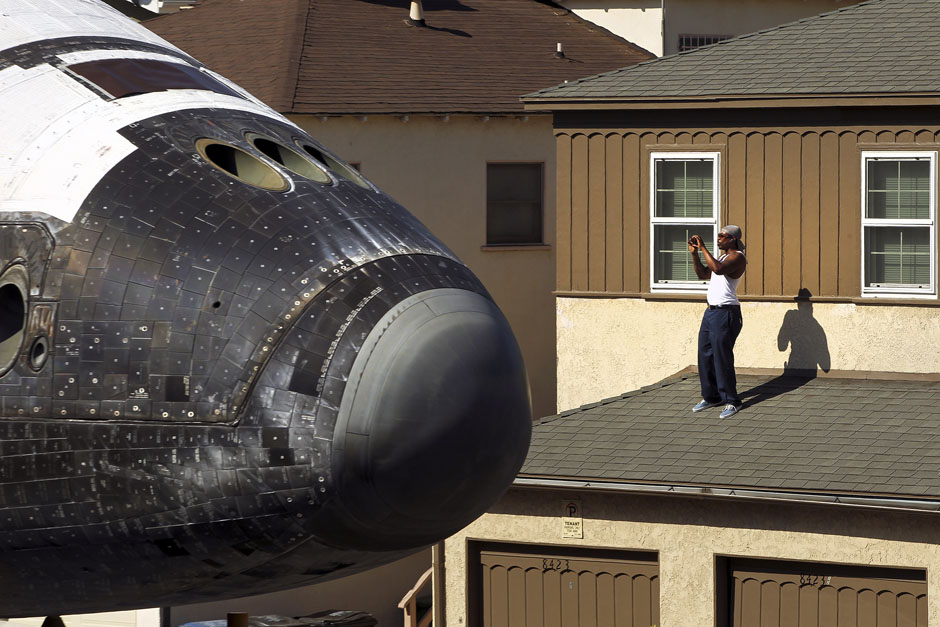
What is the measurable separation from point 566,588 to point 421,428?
43.4ft

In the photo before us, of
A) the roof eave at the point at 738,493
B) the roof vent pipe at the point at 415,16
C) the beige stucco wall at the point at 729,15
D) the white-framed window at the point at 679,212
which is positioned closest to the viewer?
the roof eave at the point at 738,493

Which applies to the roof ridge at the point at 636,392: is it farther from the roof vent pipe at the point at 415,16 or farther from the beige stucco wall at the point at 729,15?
the beige stucco wall at the point at 729,15

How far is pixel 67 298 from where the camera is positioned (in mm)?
5820

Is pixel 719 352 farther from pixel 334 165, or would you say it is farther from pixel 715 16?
pixel 715 16

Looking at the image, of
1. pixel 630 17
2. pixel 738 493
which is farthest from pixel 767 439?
pixel 630 17

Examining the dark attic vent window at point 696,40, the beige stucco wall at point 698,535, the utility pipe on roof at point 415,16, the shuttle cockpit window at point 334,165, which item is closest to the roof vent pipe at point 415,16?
the utility pipe on roof at point 415,16

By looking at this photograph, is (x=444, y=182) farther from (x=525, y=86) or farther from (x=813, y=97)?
(x=813, y=97)

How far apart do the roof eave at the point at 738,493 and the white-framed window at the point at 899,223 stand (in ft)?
12.0

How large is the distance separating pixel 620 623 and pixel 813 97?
20.3ft

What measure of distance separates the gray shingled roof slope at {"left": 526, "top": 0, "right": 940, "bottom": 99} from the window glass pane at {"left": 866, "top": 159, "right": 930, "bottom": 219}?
87cm

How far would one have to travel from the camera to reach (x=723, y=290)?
1881 cm

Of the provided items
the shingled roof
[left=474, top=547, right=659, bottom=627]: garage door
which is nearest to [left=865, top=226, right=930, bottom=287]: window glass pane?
[left=474, top=547, right=659, bottom=627]: garage door

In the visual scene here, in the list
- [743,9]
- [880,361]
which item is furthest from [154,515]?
[743,9]

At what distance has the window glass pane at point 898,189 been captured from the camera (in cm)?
1933
